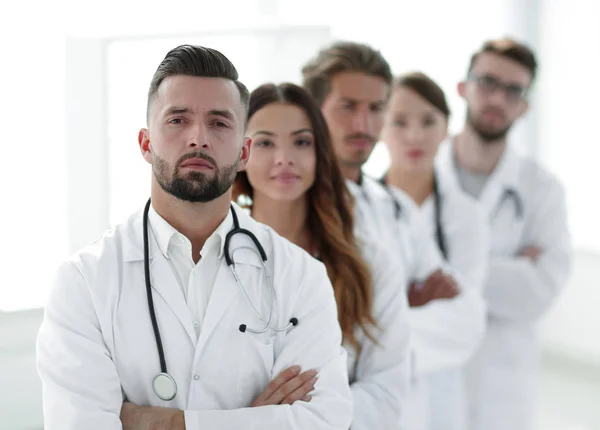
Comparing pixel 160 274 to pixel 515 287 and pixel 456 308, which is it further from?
pixel 515 287

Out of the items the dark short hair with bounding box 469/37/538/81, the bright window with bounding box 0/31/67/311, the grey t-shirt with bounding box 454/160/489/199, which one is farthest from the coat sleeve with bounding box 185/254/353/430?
the dark short hair with bounding box 469/37/538/81

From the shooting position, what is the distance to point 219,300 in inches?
67.6

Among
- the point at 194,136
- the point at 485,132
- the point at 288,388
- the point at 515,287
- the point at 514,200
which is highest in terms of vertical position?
the point at 194,136

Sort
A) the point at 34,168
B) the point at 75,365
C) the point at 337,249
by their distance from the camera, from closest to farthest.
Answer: the point at 75,365 → the point at 337,249 → the point at 34,168

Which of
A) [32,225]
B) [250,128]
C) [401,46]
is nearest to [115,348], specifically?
[250,128]

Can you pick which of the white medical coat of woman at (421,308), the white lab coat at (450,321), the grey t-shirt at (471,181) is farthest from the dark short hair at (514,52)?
the white medical coat of woman at (421,308)

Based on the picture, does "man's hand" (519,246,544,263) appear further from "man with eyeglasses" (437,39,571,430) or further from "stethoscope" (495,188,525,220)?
"stethoscope" (495,188,525,220)

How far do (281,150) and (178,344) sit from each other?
1.96ft

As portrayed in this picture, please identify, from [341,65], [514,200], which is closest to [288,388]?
[341,65]

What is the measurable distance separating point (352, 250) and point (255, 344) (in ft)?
1.84

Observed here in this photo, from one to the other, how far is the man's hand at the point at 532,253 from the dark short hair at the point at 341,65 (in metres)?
1.25

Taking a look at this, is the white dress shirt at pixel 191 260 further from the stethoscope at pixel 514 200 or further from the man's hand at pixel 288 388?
the stethoscope at pixel 514 200

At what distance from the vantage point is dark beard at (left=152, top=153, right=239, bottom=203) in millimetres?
1637

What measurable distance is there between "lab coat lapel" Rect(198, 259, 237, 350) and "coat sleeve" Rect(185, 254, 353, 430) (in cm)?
10
